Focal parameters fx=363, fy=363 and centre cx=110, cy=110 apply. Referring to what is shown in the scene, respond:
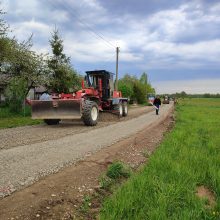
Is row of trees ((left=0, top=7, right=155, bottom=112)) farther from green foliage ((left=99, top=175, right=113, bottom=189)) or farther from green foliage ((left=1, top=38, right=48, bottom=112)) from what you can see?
green foliage ((left=99, top=175, right=113, bottom=189))

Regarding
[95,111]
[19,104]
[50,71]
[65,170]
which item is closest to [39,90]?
[50,71]

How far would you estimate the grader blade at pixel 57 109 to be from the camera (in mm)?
17047

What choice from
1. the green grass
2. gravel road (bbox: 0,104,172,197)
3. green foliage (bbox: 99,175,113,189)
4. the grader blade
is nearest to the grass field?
green foliage (bbox: 99,175,113,189)

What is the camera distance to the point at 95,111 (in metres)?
18.7

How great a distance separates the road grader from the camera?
675 inches

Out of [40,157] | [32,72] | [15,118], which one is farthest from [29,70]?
[40,157]

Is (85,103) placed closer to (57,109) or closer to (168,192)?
(57,109)

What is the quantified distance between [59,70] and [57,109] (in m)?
16.2

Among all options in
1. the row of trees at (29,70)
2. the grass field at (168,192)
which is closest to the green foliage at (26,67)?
the row of trees at (29,70)

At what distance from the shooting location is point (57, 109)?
17.4 m

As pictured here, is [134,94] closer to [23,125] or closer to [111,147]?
[23,125]

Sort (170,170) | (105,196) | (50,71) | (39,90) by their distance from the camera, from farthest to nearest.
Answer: (39,90) < (50,71) < (170,170) < (105,196)

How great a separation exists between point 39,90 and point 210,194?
4313 cm

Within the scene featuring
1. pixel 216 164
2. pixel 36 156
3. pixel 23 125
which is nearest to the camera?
pixel 216 164
